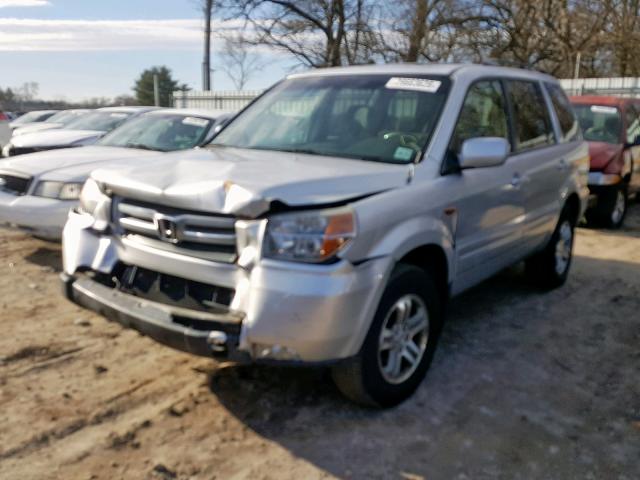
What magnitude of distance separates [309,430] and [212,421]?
497mm

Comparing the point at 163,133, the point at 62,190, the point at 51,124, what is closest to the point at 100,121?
the point at 163,133

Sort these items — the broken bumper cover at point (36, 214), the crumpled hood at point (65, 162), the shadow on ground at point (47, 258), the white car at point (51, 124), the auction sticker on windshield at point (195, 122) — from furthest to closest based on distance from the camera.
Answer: the white car at point (51, 124) → the auction sticker on windshield at point (195, 122) → the shadow on ground at point (47, 258) → the crumpled hood at point (65, 162) → the broken bumper cover at point (36, 214)

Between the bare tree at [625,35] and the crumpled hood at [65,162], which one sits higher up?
the bare tree at [625,35]

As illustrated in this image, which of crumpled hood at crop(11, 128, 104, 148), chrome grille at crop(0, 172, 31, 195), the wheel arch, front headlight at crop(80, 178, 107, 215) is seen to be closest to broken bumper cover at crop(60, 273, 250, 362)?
front headlight at crop(80, 178, 107, 215)

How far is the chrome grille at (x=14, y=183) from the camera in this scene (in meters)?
5.86

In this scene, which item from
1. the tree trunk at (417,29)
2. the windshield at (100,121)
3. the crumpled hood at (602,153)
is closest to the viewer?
the crumpled hood at (602,153)

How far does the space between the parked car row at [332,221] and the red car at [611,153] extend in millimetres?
4000

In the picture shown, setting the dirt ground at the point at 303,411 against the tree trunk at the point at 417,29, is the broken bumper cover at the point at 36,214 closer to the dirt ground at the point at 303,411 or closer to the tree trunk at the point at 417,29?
the dirt ground at the point at 303,411

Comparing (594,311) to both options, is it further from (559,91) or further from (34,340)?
(34,340)

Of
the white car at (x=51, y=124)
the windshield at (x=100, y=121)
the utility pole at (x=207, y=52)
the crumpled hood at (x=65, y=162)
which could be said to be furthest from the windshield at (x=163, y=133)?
the utility pole at (x=207, y=52)

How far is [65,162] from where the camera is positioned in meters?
6.12

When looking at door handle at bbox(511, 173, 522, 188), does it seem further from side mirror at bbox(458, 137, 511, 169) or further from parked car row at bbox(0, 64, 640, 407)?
side mirror at bbox(458, 137, 511, 169)

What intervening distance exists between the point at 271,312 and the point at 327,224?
1.51 ft

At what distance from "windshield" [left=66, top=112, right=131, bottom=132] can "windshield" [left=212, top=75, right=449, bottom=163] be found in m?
6.33
